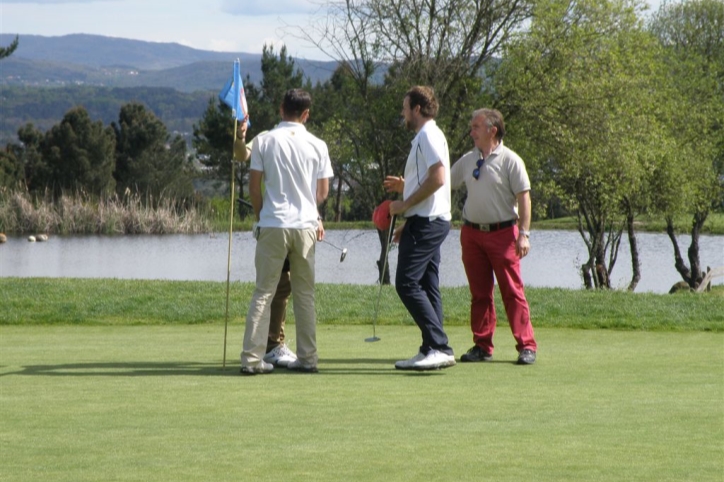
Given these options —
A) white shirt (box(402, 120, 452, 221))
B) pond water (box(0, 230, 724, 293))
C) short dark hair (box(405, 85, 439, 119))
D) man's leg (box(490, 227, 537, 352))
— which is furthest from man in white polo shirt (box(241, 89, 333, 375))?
pond water (box(0, 230, 724, 293))

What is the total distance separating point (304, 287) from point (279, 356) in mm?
611

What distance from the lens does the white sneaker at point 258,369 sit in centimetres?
769

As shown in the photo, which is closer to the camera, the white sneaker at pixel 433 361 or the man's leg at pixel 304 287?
the white sneaker at pixel 433 361

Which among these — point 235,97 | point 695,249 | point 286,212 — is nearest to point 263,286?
point 286,212

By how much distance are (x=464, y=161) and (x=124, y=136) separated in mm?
55087

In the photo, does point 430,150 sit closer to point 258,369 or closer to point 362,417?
point 258,369

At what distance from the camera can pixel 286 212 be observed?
784 cm

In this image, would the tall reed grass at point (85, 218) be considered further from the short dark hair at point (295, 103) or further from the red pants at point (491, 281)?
the short dark hair at point (295, 103)

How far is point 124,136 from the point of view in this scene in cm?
6169

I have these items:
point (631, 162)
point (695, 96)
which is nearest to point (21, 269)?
point (631, 162)

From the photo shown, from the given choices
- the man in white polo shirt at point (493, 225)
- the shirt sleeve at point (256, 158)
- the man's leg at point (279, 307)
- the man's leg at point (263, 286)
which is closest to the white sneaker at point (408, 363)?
the man in white polo shirt at point (493, 225)

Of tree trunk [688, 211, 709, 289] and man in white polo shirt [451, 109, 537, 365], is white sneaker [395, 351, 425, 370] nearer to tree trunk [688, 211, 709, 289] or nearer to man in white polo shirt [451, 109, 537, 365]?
man in white polo shirt [451, 109, 537, 365]

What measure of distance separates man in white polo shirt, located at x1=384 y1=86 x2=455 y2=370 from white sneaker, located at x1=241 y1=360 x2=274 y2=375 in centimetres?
88

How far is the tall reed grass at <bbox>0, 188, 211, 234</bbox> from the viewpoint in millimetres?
43188
